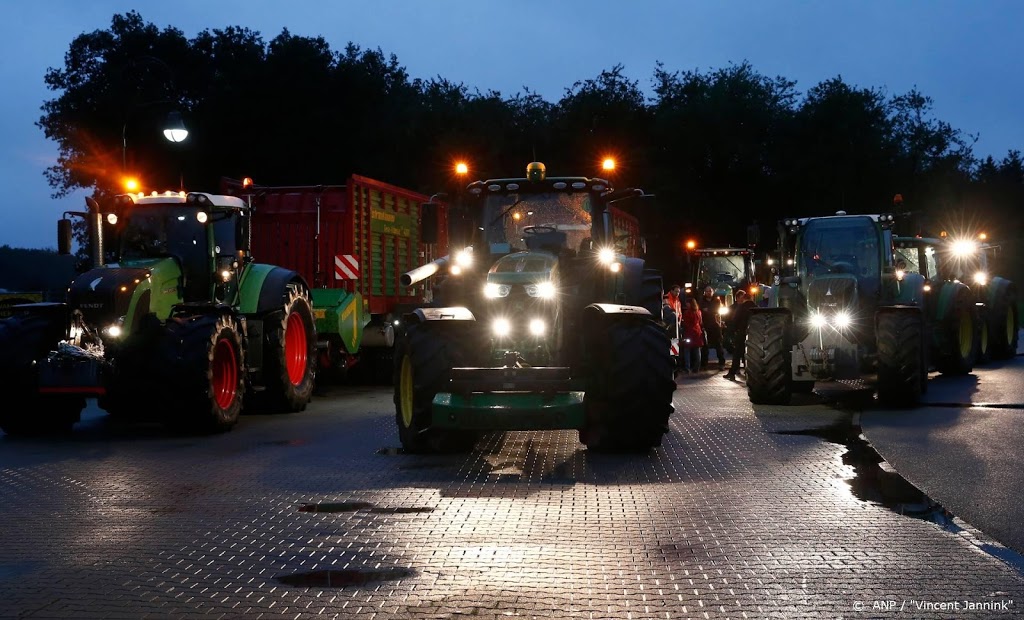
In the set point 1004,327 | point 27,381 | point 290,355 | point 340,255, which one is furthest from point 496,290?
point 1004,327

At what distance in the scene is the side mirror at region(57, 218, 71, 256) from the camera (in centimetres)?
1461

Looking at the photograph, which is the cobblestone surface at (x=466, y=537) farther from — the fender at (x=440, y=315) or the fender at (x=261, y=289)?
the fender at (x=261, y=289)

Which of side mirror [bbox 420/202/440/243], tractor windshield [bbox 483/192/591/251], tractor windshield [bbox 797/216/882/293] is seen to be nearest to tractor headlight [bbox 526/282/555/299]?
tractor windshield [bbox 483/192/591/251]

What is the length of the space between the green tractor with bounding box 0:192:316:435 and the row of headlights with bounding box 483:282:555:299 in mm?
3091

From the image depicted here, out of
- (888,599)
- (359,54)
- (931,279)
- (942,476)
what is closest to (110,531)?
(888,599)

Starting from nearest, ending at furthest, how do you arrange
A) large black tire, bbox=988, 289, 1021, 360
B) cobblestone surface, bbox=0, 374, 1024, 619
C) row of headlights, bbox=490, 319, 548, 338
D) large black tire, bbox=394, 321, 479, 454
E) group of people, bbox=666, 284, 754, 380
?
cobblestone surface, bbox=0, 374, 1024, 619
large black tire, bbox=394, 321, 479, 454
row of headlights, bbox=490, 319, 548, 338
group of people, bbox=666, 284, 754, 380
large black tire, bbox=988, 289, 1021, 360

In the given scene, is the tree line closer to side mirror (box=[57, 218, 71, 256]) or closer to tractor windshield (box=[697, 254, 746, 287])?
tractor windshield (box=[697, 254, 746, 287])

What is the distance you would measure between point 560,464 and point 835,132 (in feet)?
157

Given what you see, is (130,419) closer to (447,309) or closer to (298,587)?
(447,309)

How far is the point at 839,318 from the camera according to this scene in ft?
59.4

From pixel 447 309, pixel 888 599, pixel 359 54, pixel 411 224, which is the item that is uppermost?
pixel 359 54

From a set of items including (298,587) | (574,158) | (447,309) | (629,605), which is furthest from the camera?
(574,158)

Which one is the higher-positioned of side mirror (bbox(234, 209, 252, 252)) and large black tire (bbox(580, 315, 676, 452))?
side mirror (bbox(234, 209, 252, 252))

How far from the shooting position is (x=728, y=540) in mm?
7973
